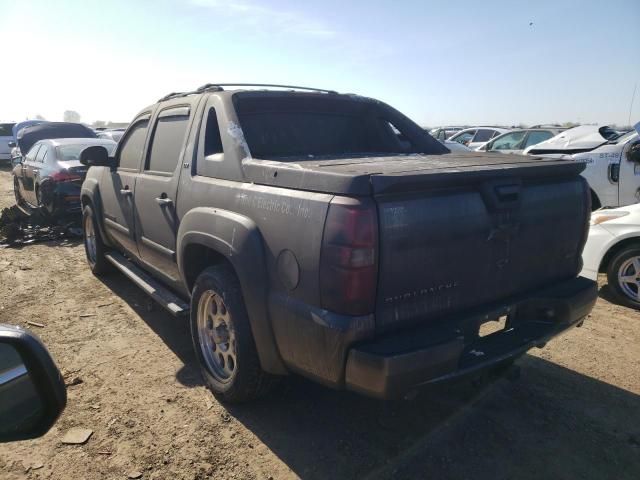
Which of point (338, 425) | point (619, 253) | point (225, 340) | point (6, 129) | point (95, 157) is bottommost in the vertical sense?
point (338, 425)

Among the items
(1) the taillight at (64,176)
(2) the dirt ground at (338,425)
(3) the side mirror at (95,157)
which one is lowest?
(2) the dirt ground at (338,425)

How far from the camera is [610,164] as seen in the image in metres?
7.39

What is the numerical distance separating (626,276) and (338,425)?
3581 mm

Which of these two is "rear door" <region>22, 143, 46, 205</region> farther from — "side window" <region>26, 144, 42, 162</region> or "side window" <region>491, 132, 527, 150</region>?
"side window" <region>491, 132, 527, 150</region>

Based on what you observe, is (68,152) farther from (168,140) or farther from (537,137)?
(537,137)

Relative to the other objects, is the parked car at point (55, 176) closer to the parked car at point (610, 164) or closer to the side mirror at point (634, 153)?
the parked car at point (610, 164)

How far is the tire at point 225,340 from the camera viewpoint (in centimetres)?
284

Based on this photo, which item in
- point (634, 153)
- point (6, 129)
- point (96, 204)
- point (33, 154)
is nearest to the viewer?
point (96, 204)

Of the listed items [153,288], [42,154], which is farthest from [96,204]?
[42,154]

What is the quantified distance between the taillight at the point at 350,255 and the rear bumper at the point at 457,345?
0.23 m

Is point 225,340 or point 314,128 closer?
point 225,340

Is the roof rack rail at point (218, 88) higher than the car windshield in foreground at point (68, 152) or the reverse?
higher

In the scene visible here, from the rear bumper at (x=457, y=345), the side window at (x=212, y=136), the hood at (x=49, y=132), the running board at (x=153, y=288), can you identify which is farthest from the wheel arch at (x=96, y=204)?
the hood at (x=49, y=132)

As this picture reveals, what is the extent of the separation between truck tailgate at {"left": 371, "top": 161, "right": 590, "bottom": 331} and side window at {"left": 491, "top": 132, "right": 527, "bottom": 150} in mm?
10034
